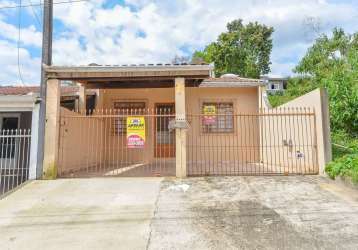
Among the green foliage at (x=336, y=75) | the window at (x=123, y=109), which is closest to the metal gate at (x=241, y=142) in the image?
the green foliage at (x=336, y=75)

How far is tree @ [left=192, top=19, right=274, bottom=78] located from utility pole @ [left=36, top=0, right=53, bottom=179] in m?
22.2

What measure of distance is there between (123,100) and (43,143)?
210 inches

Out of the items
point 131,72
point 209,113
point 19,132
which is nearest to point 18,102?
point 19,132

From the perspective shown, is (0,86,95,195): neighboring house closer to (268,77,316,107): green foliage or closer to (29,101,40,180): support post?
(29,101,40,180): support post

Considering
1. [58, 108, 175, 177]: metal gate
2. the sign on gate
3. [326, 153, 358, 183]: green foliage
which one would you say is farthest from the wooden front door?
[326, 153, 358, 183]: green foliage

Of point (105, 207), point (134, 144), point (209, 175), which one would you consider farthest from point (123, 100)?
point (105, 207)

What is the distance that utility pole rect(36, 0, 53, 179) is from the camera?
28.5ft

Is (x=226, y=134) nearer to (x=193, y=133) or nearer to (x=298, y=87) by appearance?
(x=193, y=133)

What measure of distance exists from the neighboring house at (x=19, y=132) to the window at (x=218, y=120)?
16.2 ft

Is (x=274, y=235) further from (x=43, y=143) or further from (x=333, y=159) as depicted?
(x=43, y=143)

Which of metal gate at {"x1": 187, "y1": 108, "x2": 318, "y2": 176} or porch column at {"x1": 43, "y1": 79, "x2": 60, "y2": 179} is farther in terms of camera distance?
metal gate at {"x1": 187, "y1": 108, "x2": 318, "y2": 176}

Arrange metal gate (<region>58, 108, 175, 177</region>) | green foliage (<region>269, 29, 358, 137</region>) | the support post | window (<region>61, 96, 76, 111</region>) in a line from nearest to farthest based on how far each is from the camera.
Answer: the support post < green foliage (<region>269, 29, 358, 137</region>) < metal gate (<region>58, 108, 175, 177</region>) < window (<region>61, 96, 76, 111</region>)

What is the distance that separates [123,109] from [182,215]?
28.0 feet

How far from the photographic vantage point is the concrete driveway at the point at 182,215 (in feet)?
14.6
